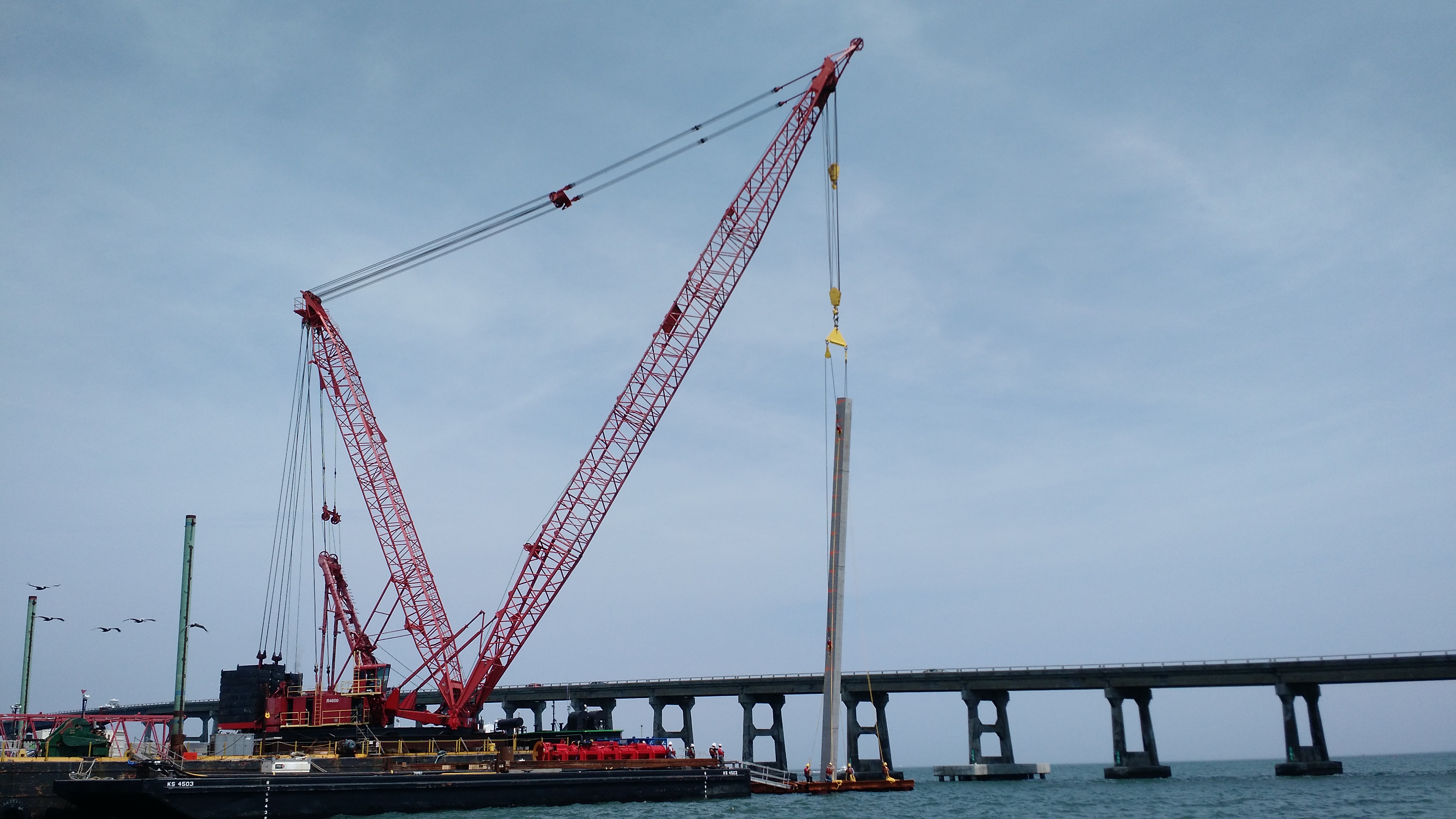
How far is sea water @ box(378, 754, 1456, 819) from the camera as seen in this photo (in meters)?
55.2

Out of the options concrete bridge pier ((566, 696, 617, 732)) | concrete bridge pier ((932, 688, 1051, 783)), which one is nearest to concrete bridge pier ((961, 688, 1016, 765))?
concrete bridge pier ((932, 688, 1051, 783))

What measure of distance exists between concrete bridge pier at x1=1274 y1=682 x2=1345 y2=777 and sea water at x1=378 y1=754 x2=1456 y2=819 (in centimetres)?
124

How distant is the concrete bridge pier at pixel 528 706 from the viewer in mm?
146250

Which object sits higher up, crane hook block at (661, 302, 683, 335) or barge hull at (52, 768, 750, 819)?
crane hook block at (661, 302, 683, 335)

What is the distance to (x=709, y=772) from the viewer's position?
66188mm

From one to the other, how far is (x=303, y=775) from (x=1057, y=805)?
43784 millimetres

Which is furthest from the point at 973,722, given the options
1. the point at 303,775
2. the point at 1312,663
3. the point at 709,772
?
the point at 303,775

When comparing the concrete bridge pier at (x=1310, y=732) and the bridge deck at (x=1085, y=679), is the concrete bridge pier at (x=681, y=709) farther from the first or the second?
the concrete bridge pier at (x=1310, y=732)

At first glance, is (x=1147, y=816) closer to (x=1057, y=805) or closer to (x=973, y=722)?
(x=1057, y=805)

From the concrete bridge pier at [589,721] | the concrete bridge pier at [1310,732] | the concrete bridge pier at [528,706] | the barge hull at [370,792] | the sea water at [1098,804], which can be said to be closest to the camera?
the barge hull at [370,792]

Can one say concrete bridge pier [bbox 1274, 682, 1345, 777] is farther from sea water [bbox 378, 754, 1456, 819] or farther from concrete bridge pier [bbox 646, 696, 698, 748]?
concrete bridge pier [bbox 646, 696, 698, 748]

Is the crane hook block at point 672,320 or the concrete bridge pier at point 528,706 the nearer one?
the crane hook block at point 672,320

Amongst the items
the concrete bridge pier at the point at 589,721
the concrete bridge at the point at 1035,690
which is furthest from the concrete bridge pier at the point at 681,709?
the concrete bridge pier at the point at 589,721

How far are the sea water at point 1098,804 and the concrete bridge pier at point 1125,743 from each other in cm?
630
